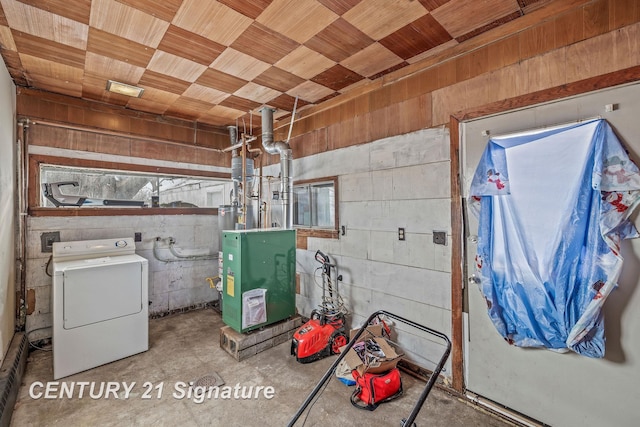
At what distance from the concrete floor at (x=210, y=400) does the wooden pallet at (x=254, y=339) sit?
0.08m

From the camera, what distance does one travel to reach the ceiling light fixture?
3.07 meters

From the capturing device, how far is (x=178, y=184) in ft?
14.6

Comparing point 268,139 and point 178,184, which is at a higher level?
point 268,139

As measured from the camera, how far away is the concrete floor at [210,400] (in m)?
2.12

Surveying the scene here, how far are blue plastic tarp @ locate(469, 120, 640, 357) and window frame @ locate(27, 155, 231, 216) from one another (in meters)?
3.83

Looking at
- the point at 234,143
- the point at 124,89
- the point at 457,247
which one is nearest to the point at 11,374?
the point at 124,89

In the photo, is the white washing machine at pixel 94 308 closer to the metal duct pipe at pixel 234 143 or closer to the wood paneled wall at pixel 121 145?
the wood paneled wall at pixel 121 145

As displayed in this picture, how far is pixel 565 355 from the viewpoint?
188 centimetres

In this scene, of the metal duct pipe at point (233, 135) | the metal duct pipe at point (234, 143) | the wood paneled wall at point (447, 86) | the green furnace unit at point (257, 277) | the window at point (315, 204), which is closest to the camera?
the wood paneled wall at point (447, 86)

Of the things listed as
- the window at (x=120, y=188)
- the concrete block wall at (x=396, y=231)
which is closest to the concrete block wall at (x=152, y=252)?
the window at (x=120, y=188)

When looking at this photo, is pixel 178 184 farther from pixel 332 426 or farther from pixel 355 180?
pixel 332 426

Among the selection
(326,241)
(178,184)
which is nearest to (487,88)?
(326,241)

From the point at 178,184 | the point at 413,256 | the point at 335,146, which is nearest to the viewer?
the point at 413,256

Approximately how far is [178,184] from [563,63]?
459 centimetres
